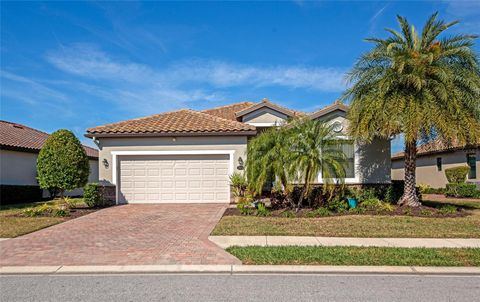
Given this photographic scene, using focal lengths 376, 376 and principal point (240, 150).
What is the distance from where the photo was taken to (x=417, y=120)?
41.8ft

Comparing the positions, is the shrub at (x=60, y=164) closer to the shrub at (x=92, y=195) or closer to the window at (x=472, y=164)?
the shrub at (x=92, y=195)

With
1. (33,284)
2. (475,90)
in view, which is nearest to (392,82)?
(475,90)

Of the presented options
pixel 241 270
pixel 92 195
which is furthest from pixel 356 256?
pixel 92 195

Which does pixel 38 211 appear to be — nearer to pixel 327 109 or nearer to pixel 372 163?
pixel 327 109

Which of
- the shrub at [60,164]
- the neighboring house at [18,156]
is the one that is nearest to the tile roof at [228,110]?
the shrub at [60,164]

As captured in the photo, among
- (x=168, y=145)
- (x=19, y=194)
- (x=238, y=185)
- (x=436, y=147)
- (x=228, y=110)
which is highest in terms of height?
(x=228, y=110)

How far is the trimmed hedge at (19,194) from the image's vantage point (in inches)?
721

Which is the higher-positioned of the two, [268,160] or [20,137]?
[20,137]

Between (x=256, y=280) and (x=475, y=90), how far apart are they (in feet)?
37.4

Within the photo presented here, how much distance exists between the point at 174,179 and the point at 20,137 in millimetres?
11457

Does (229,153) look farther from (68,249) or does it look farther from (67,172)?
(68,249)

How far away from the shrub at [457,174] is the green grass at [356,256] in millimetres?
17815

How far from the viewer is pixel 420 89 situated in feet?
43.6

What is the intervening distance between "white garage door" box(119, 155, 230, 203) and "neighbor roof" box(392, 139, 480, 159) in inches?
339
